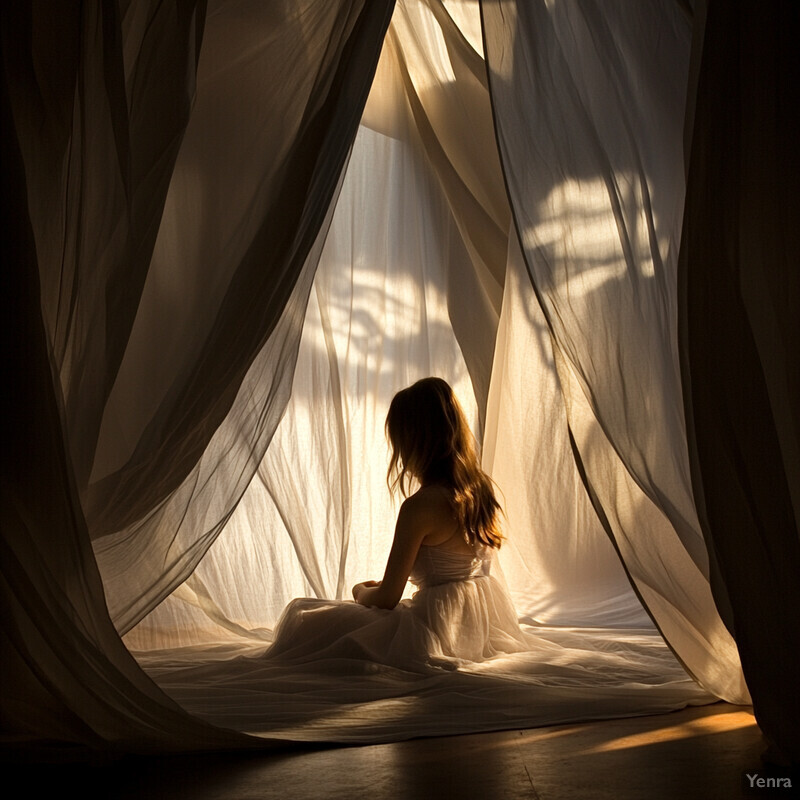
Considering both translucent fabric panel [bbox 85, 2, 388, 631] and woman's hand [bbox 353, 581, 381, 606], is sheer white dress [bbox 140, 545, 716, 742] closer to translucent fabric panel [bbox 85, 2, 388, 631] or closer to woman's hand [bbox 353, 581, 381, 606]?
woman's hand [bbox 353, 581, 381, 606]

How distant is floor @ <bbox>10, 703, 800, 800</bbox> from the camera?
1.82 meters

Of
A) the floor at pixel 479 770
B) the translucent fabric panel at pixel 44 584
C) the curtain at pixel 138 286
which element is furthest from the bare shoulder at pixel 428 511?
the translucent fabric panel at pixel 44 584

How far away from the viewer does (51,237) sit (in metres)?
2.16

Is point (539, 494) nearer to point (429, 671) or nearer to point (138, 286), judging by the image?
point (429, 671)

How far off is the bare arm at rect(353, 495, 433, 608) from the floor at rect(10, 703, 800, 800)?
791 mm

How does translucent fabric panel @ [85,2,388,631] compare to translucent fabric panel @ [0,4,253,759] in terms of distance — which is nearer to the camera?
translucent fabric panel @ [0,4,253,759]

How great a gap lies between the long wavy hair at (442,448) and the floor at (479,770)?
0.95 metres

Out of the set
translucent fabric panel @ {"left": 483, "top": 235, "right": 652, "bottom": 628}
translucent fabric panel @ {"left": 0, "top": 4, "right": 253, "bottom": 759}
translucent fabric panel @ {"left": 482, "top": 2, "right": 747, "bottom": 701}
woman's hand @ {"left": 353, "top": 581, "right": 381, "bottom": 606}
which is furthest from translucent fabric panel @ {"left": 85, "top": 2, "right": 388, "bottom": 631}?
translucent fabric panel @ {"left": 483, "top": 235, "right": 652, "bottom": 628}

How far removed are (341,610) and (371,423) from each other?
93cm

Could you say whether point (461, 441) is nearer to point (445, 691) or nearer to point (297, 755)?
point (445, 691)

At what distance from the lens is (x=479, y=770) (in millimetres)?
1948

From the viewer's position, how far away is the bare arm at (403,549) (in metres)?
2.96

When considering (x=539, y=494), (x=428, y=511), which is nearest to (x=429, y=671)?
(x=428, y=511)

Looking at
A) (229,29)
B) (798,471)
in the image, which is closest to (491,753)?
(798,471)
